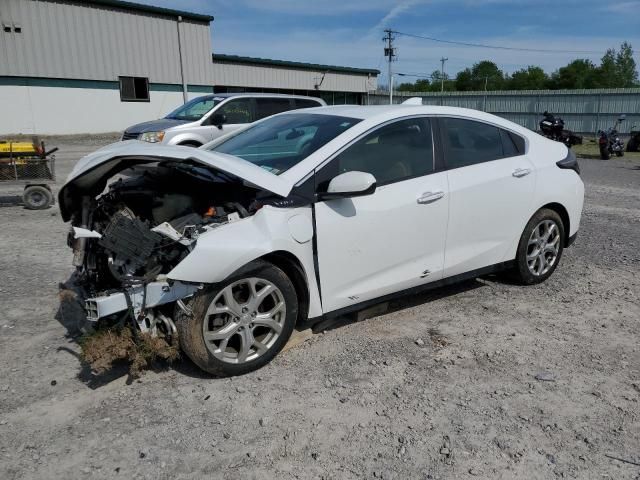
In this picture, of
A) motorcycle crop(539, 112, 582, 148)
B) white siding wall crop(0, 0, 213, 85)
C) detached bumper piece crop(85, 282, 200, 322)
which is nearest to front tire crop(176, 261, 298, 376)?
detached bumper piece crop(85, 282, 200, 322)

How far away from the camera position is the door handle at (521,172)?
4.70m

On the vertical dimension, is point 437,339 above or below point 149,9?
below

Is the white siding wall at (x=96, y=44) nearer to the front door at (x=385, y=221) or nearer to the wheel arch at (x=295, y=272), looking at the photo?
the front door at (x=385, y=221)

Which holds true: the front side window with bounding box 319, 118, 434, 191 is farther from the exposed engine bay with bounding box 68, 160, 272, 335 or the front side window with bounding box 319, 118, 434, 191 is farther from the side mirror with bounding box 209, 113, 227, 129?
the side mirror with bounding box 209, 113, 227, 129

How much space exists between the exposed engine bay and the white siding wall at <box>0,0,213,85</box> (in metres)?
25.2

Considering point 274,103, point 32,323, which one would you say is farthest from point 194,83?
point 32,323

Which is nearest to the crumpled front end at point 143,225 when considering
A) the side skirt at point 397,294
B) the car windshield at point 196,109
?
the side skirt at point 397,294

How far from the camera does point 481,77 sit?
104 metres

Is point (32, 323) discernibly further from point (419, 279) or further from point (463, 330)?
point (463, 330)

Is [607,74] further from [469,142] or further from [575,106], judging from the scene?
[469,142]

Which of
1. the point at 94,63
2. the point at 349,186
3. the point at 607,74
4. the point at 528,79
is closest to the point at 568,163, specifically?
the point at 349,186

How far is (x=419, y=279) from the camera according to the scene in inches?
165

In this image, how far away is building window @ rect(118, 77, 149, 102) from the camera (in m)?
28.1

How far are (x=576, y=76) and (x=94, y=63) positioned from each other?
7799 centimetres
